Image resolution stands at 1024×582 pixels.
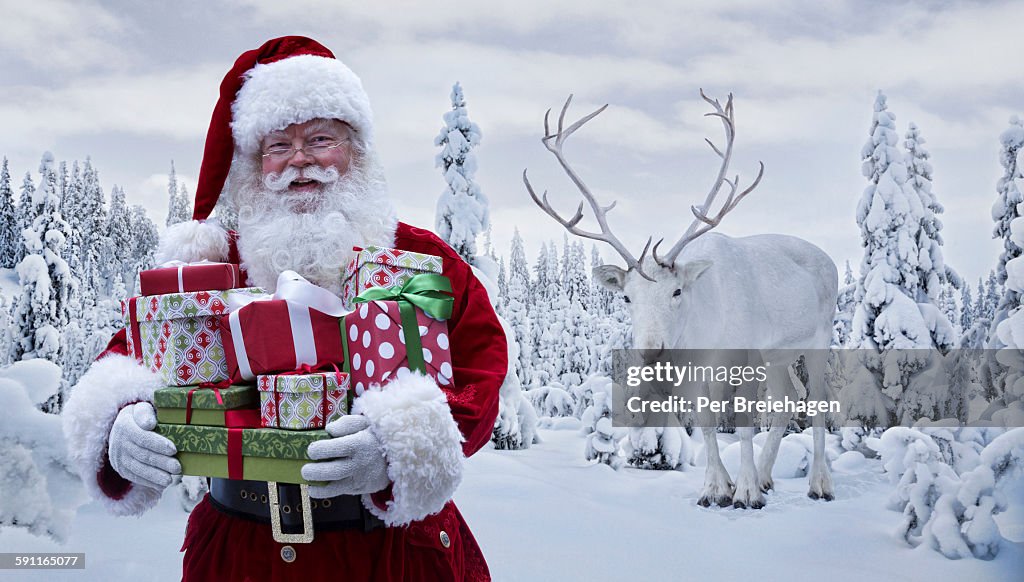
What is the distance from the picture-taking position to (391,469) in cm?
125

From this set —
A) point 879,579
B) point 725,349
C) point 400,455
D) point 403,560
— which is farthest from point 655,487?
point 400,455

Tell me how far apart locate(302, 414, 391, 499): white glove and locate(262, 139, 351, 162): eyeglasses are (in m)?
0.69

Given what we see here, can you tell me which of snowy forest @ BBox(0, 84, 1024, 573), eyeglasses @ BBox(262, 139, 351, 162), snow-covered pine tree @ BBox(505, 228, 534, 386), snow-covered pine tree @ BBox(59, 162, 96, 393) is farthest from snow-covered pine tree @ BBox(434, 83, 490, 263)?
eyeglasses @ BBox(262, 139, 351, 162)

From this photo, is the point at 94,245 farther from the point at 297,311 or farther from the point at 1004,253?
the point at 1004,253

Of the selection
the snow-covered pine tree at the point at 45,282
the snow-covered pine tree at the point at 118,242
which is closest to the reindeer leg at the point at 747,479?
the snow-covered pine tree at the point at 118,242

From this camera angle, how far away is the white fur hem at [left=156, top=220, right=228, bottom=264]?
1.61 metres

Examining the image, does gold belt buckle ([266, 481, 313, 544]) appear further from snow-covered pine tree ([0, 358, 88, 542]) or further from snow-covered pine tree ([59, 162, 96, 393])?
snow-covered pine tree ([59, 162, 96, 393])

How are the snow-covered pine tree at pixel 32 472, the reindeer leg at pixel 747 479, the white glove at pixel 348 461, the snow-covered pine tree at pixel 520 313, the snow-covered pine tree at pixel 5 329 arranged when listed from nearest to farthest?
the white glove at pixel 348 461
the snow-covered pine tree at pixel 32 472
the reindeer leg at pixel 747 479
the snow-covered pine tree at pixel 5 329
the snow-covered pine tree at pixel 520 313

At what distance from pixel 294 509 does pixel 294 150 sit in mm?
786

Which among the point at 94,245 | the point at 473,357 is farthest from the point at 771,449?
the point at 94,245

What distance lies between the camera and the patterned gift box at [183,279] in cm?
136

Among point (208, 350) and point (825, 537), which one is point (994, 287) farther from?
point (208, 350)

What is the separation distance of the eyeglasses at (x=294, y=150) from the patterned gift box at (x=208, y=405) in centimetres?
58

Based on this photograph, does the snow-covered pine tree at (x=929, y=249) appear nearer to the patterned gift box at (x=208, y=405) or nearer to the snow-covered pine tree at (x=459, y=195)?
the snow-covered pine tree at (x=459, y=195)
